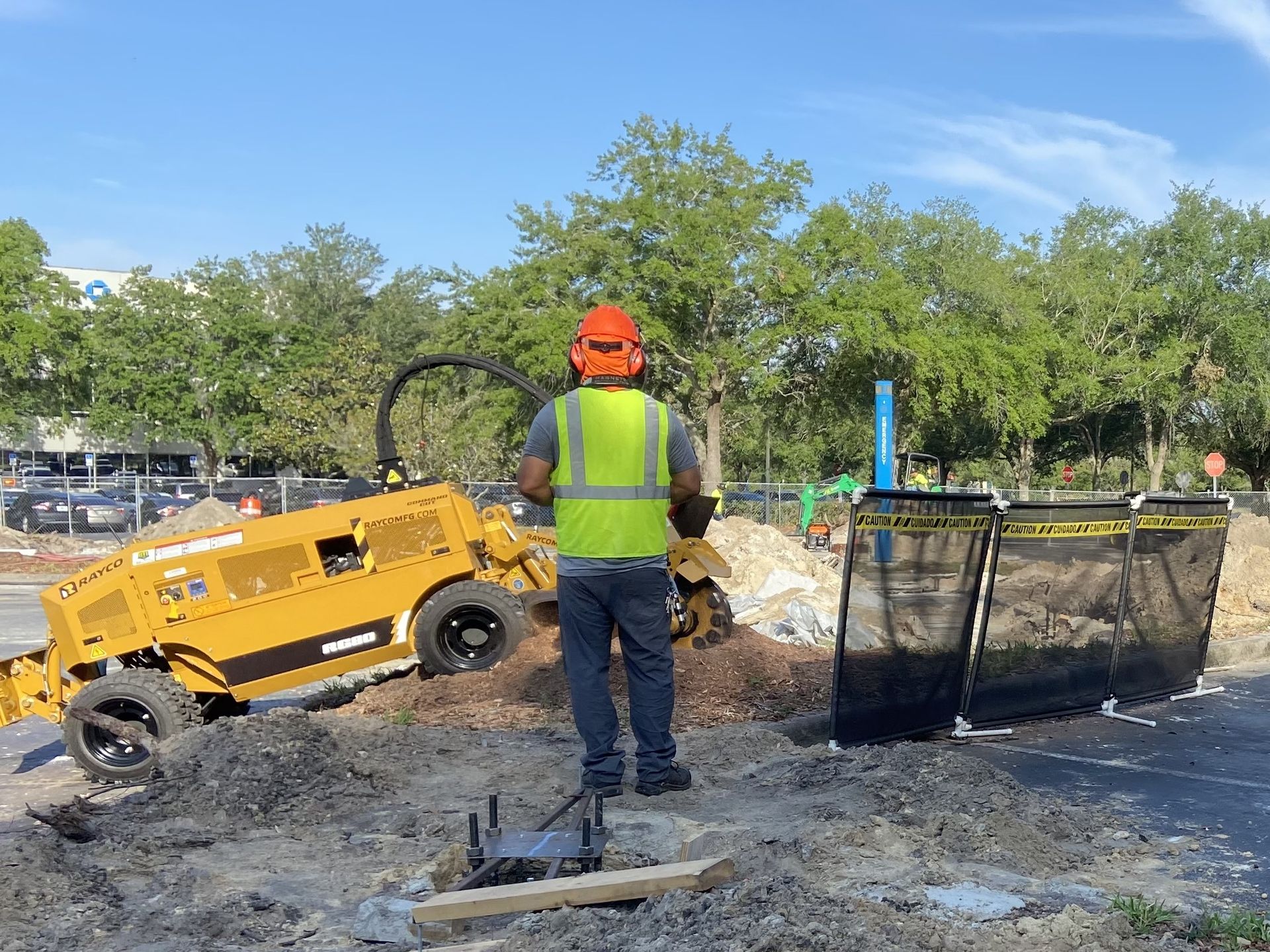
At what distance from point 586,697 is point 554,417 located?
132 cm

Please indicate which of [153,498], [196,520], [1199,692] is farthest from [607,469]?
[153,498]

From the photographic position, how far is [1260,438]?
171 ft

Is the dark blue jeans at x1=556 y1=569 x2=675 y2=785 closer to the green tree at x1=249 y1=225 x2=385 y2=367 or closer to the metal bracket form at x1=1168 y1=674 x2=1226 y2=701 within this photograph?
the metal bracket form at x1=1168 y1=674 x2=1226 y2=701

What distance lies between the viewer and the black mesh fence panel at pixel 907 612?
6617 mm

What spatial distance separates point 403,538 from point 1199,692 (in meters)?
6.30

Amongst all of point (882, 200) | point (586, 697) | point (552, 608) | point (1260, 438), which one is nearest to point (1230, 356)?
point (1260, 438)

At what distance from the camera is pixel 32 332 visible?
162 ft

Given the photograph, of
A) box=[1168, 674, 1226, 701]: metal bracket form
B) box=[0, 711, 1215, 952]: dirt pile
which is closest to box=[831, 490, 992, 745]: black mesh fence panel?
box=[0, 711, 1215, 952]: dirt pile

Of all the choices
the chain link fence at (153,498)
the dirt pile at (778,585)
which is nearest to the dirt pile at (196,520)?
the chain link fence at (153,498)

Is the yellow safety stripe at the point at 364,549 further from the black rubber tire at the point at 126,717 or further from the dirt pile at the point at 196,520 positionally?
the dirt pile at the point at 196,520

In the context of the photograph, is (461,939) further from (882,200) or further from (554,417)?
(882,200)

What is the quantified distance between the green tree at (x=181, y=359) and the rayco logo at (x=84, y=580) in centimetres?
5008

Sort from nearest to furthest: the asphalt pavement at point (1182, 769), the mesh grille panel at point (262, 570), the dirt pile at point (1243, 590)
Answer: the asphalt pavement at point (1182, 769), the mesh grille panel at point (262, 570), the dirt pile at point (1243, 590)

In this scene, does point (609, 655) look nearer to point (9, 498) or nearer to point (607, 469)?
point (607, 469)
